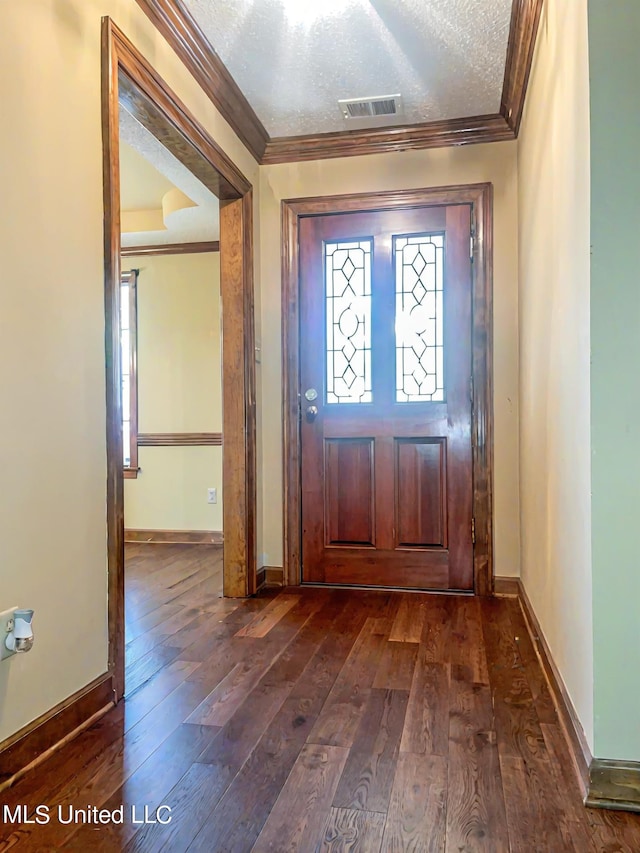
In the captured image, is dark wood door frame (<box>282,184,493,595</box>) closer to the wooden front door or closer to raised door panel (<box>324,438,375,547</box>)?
the wooden front door

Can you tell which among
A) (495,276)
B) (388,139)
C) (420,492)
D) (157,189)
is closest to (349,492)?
(420,492)

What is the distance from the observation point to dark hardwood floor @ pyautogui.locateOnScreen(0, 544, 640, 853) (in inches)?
46.6

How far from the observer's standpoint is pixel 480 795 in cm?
131

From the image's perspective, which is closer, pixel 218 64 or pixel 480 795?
pixel 480 795

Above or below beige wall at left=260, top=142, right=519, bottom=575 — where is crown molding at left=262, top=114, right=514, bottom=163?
above

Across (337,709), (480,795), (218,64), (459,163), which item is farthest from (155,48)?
(480,795)

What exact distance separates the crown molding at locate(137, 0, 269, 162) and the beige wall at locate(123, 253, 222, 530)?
59.7 inches

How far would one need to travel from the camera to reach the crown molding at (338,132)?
7.05ft

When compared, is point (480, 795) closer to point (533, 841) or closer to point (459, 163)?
point (533, 841)

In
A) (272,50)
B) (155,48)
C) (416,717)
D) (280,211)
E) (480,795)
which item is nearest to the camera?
(480,795)

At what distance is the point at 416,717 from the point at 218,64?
249 centimetres

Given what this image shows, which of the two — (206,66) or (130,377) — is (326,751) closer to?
(206,66)

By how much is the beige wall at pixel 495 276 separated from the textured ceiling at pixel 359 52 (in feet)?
0.73

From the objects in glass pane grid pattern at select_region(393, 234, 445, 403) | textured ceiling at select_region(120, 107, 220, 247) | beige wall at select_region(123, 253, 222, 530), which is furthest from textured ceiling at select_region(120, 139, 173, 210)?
glass pane grid pattern at select_region(393, 234, 445, 403)
